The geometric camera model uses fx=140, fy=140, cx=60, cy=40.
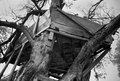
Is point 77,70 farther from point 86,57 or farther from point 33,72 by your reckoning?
point 33,72

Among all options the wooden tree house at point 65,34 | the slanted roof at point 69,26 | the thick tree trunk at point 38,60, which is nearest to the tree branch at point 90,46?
the thick tree trunk at point 38,60

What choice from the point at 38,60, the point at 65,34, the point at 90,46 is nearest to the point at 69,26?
the point at 65,34

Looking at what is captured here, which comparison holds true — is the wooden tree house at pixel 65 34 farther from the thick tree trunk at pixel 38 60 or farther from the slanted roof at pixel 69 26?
the thick tree trunk at pixel 38 60

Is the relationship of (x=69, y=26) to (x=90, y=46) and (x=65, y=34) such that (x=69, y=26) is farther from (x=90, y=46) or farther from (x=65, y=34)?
(x=90, y=46)

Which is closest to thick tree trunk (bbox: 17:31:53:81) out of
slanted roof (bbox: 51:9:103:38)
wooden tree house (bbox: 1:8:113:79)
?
wooden tree house (bbox: 1:8:113:79)

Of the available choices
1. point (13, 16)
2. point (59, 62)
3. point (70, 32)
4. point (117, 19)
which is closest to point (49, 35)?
point (70, 32)

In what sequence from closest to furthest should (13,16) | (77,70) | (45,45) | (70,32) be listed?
(77,70) → (45,45) → (70,32) → (13,16)

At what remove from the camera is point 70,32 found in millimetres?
4941

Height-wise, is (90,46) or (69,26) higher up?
(90,46)

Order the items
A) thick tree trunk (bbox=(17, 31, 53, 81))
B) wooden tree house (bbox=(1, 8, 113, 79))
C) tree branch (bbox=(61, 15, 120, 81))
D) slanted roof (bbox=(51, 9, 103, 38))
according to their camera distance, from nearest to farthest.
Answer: tree branch (bbox=(61, 15, 120, 81))
thick tree trunk (bbox=(17, 31, 53, 81))
wooden tree house (bbox=(1, 8, 113, 79))
slanted roof (bbox=(51, 9, 103, 38))

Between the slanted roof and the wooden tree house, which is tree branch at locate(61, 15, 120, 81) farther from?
the slanted roof

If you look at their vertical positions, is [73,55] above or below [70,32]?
below

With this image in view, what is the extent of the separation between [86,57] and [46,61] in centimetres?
111

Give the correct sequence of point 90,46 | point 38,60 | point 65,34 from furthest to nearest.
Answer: point 65,34 → point 38,60 → point 90,46
